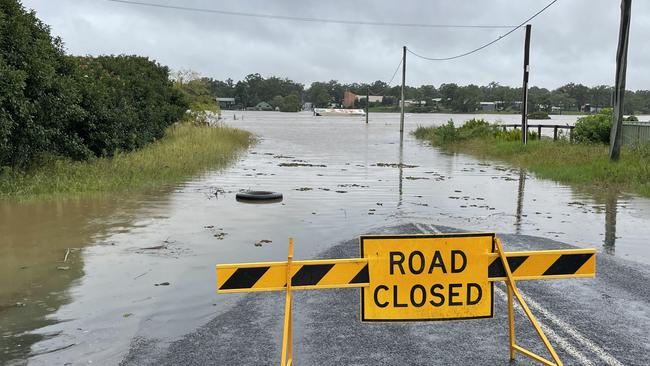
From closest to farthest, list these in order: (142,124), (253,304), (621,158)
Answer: (253,304), (621,158), (142,124)

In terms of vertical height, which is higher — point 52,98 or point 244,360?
point 52,98

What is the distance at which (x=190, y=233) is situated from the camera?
34.9 feet

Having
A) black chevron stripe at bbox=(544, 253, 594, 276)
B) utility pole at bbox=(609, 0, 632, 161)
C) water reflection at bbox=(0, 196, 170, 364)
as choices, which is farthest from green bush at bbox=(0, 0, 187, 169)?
utility pole at bbox=(609, 0, 632, 161)

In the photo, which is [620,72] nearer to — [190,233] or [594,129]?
[594,129]

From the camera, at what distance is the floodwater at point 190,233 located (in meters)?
6.02

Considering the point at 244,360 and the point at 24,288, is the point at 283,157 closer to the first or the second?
the point at 24,288

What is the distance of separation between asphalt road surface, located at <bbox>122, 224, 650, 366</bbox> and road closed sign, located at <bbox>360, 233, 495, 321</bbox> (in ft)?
2.25

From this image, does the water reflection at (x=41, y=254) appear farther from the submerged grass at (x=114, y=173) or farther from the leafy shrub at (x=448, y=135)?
the leafy shrub at (x=448, y=135)

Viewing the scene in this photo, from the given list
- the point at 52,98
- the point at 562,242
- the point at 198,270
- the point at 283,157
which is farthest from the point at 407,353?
the point at 283,157

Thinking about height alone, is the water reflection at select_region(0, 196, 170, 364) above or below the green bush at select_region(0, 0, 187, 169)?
below

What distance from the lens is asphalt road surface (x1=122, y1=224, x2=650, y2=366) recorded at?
5.14 meters

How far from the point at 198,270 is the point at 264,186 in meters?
10.0

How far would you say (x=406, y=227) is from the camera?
11195 millimetres

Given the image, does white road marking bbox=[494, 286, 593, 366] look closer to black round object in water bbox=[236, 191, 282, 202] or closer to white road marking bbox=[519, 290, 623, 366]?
white road marking bbox=[519, 290, 623, 366]
